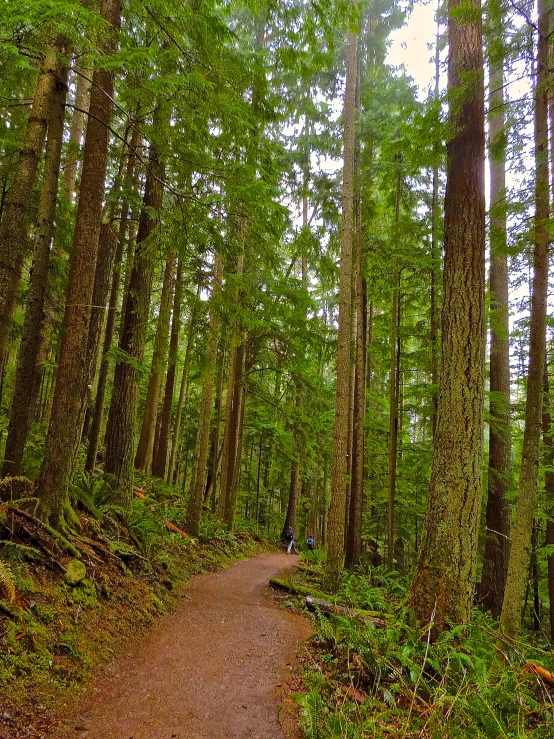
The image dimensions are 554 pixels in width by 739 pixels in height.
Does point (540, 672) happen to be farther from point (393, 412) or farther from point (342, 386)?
point (393, 412)

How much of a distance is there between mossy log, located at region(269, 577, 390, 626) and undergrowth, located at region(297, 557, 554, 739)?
1.05ft

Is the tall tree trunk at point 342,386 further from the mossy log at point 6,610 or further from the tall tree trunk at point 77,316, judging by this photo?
the mossy log at point 6,610

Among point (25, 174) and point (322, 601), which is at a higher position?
point (25, 174)

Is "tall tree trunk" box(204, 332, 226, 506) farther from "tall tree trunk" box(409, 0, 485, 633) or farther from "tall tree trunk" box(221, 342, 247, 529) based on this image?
"tall tree trunk" box(409, 0, 485, 633)

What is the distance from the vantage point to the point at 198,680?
408 centimetres

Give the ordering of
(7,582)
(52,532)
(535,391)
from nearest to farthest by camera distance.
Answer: (7,582) < (52,532) < (535,391)

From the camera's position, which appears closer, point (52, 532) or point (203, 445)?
point (52, 532)

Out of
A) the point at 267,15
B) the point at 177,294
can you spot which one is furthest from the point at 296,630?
the point at 267,15

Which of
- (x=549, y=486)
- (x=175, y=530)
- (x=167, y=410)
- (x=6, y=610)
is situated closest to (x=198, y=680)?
(x=6, y=610)

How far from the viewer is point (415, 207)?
1193 cm

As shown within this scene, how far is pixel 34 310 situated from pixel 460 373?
5.83m

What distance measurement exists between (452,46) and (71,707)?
29.3ft

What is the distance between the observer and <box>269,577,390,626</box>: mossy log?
220 inches

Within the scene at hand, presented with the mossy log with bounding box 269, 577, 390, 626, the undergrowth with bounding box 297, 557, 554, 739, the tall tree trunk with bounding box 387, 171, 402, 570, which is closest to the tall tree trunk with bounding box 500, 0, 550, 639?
the undergrowth with bounding box 297, 557, 554, 739
